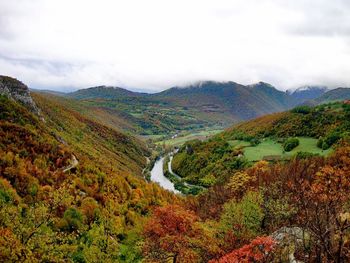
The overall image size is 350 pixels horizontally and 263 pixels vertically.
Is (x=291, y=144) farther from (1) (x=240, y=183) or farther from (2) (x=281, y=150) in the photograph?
(1) (x=240, y=183)

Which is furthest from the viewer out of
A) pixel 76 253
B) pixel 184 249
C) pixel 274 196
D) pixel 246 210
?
pixel 274 196

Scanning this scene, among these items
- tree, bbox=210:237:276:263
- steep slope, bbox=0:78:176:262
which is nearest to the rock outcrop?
steep slope, bbox=0:78:176:262

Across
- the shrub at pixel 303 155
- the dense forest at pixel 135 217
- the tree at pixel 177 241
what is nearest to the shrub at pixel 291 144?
the shrub at pixel 303 155

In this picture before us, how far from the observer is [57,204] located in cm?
3706

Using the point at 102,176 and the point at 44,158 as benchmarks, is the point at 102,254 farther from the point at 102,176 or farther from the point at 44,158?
the point at 102,176

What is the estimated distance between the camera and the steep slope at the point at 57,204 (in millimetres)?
35219

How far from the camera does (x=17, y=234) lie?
34.9 metres

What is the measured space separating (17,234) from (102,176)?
54.0 meters

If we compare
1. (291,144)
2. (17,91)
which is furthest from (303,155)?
(17,91)

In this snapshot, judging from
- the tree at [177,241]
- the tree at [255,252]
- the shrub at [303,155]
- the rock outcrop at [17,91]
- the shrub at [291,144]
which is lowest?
the shrub at [303,155]

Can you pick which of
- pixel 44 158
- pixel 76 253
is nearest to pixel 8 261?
pixel 76 253

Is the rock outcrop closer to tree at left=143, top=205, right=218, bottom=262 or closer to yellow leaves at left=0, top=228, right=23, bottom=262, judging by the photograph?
tree at left=143, top=205, right=218, bottom=262

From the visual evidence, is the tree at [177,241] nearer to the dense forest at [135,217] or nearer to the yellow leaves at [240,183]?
the dense forest at [135,217]

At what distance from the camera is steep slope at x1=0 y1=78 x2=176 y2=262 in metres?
35.2
